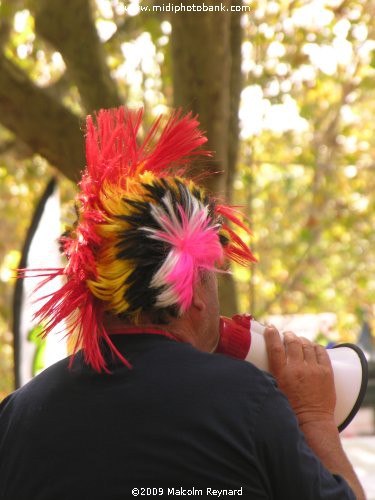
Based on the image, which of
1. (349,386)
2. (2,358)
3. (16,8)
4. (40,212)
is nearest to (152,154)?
(349,386)

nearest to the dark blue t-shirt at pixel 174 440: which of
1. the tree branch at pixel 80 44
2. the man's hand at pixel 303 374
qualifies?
the man's hand at pixel 303 374

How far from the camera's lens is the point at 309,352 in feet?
5.56

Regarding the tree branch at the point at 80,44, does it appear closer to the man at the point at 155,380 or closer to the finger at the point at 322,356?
the man at the point at 155,380

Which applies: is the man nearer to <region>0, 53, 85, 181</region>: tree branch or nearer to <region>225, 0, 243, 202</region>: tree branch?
<region>0, 53, 85, 181</region>: tree branch

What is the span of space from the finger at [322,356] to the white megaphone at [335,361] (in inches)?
1.4

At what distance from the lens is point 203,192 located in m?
1.71

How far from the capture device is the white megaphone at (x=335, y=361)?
171cm

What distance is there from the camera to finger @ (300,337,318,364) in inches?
66.4

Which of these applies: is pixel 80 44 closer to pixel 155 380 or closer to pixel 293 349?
pixel 293 349

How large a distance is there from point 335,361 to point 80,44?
2.04 m

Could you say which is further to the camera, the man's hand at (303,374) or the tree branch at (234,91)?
the tree branch at (234,91)

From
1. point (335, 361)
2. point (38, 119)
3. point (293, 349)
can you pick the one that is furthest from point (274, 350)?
point (38, 119)

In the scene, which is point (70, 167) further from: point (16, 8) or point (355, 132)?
point (355, 132)

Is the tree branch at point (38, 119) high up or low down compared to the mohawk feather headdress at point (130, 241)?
up
